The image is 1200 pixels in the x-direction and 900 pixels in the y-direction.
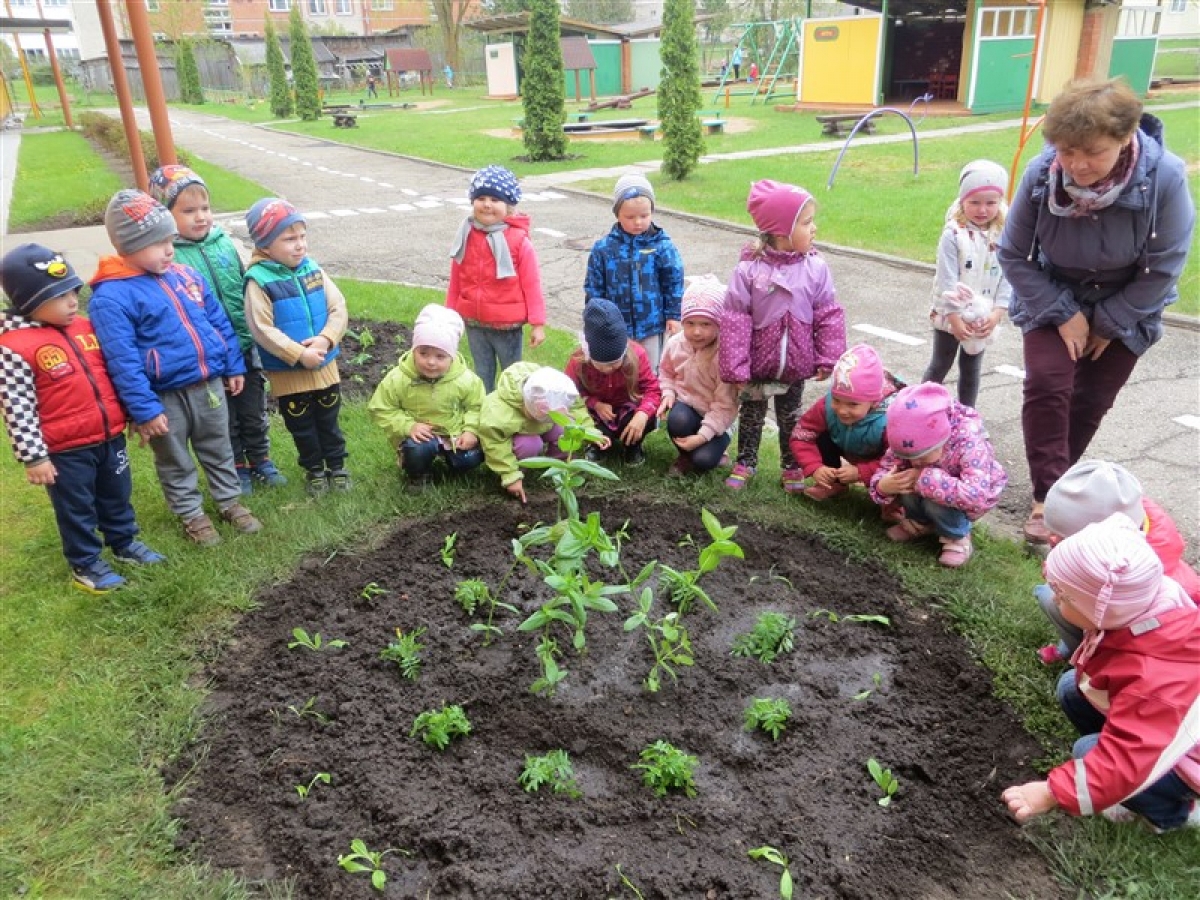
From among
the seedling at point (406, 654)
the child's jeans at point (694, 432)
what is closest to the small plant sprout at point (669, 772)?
the seedling at point (406, 654)

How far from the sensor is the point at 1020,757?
2723 millimetres

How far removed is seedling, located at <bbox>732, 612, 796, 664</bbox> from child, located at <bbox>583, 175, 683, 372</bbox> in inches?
82.1

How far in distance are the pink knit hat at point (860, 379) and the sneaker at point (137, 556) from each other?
312 cm

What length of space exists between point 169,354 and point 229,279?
0.65 meters

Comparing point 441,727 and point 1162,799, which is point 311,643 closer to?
point 441,727

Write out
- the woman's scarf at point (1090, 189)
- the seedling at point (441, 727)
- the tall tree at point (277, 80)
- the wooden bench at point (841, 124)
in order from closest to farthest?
1. the seedling at point (441, 727)
2. the woman's scarf at point (1090, 189)
3. the wooden bench at point (841, 124)
4. the tall tree at point (277, 80)

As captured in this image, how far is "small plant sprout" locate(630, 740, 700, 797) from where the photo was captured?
2.60 meters

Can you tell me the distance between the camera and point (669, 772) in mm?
2611

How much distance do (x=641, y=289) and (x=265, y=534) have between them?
232 centimetres

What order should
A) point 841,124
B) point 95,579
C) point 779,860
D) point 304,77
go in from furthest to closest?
point 304,77, point 841,124, point 95,579, point 779,860

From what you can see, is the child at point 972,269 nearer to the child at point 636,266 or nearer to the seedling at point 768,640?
the child at point 636,266

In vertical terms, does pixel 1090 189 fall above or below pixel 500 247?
above

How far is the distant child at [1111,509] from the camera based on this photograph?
2.56 meters

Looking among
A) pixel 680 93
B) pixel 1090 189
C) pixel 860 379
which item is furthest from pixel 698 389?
pixel 680 93
